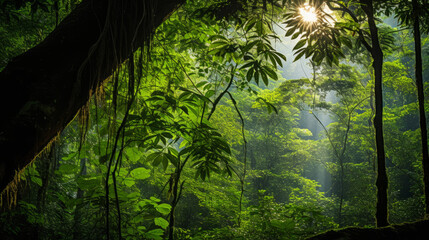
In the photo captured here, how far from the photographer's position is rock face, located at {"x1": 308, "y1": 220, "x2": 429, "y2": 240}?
93 cm

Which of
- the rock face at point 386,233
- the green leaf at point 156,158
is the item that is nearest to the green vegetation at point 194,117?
the green leaf at point 156,158

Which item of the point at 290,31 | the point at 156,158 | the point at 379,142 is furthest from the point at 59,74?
the point at 379,142

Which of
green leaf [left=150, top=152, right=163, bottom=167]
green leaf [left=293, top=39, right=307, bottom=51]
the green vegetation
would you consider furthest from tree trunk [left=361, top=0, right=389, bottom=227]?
green leaf [left=150, top=152, right=163, bottom=167]

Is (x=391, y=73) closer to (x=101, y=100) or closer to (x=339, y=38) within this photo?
(x=339, y=38)

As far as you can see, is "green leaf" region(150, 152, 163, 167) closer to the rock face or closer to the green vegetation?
the green vegetation

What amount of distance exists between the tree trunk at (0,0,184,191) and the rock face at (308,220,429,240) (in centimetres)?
111

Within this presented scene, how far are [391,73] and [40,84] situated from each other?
40.1 ft

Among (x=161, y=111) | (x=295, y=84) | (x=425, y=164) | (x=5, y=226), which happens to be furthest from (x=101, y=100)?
(x=295, y=84)

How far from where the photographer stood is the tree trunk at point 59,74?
88 centimetres

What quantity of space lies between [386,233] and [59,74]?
152cm

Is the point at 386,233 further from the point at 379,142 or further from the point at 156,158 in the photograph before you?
the point at 156,158

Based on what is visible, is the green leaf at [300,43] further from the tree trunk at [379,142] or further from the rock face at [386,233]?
the rock face at [386,233]

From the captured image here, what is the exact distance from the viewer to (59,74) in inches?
38.3

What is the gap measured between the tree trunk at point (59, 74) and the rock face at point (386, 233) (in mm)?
1114
